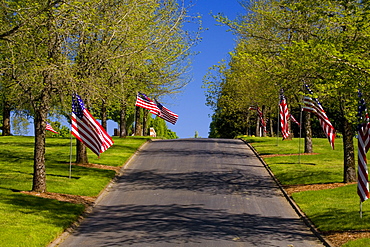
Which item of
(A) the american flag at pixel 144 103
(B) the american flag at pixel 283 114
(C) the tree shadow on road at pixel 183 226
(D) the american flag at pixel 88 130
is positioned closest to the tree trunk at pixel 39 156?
(D) the american flag at pixel 88 130

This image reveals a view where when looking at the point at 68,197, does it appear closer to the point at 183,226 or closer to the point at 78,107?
the point at 78,107

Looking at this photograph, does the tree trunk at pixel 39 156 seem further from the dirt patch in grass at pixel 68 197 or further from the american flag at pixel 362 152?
the american flag at pixel 362 152

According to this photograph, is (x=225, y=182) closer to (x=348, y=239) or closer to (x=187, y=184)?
(x=187, y=184)

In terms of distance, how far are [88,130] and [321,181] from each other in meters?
10.8

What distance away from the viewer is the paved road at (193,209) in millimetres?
14961

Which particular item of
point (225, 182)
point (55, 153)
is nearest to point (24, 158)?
point (55, 153)

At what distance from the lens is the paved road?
49.1 feet

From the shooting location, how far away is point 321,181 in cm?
2478

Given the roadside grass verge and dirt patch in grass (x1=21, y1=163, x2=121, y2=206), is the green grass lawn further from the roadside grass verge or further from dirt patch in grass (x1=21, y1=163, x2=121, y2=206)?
Result: the roadside grass verge

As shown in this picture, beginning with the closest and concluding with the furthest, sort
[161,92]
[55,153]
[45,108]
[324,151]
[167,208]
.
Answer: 1. [167,208]
2. [45,108]
3. [55,153]
4. [324,151]
5. [161,92]

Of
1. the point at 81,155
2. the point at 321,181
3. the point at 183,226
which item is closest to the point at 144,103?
the point at 81,155

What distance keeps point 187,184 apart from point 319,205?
649cm

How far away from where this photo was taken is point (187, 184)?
947 inches

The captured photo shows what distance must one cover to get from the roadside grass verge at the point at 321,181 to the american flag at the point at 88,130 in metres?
8.02
